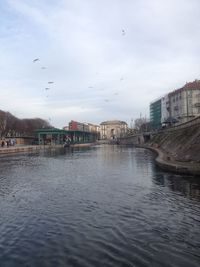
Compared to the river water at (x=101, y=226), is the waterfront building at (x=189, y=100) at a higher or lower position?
higher

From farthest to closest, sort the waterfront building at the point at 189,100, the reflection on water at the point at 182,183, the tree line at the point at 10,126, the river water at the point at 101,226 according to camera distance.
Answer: the waterfront building at the point at 189,100 < the tree line at the point at 10,126 < the reflection on water at the point at 182,183 < the river water at the point at 101,226

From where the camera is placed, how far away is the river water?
535 inches

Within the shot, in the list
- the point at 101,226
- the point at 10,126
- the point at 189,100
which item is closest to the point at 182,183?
the point at 101,226

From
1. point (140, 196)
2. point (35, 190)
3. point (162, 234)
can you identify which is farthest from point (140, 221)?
point (35, 190)

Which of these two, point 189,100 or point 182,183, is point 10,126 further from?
point 182,183

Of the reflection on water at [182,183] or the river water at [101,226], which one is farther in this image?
the reflection on water at [182,183]

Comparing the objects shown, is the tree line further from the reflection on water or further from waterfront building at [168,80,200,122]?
the reflection on water

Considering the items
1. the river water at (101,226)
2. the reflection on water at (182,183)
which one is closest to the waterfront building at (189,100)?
the reflection on water at (182,183)

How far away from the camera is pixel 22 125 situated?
190 metres

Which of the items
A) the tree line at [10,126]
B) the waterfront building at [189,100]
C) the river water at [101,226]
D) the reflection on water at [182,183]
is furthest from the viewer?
the waterfront building at [189,100]

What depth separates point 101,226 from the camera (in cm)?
1766

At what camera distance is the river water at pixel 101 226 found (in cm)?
1359

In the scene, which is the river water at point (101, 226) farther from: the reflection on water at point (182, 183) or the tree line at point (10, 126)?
the tree line at point (10, 126)

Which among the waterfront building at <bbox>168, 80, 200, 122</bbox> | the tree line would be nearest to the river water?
the tree line
